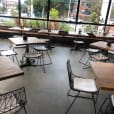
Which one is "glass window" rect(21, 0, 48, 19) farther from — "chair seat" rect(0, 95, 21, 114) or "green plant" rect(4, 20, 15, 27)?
"chair seat" rect(0, 95, 21, 114)

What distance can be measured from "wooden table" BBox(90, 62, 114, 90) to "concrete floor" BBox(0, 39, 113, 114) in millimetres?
715

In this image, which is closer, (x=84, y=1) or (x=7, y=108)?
(x=7, y=108)

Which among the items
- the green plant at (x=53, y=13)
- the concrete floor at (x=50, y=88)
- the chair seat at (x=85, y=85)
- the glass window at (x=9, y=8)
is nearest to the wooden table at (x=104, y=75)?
the chair seat at (x=85, y=85)

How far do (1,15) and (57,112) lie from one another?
17.4 ft

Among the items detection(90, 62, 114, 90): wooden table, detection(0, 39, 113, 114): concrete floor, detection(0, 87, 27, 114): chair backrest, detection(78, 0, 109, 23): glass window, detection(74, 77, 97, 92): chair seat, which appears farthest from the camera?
detection(78, 0, 109, 23): glass window

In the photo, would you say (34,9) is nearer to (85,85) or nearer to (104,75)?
(85,85)

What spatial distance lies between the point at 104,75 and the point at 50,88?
1277mm

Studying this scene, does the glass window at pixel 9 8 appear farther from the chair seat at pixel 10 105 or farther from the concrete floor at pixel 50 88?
the chair seat at pixel 10 105

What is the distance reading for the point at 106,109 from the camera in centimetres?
261

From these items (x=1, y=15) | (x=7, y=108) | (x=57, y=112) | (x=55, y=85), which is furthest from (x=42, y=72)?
(x=1, y=15)

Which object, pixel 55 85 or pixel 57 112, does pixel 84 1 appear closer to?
pixel 55 85

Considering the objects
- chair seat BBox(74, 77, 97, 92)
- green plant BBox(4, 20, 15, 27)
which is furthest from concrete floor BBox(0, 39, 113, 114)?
green plant BBox(4, 20, 15, 27)

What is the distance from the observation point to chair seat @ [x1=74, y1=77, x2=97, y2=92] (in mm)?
2307

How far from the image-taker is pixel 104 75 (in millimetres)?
2168
